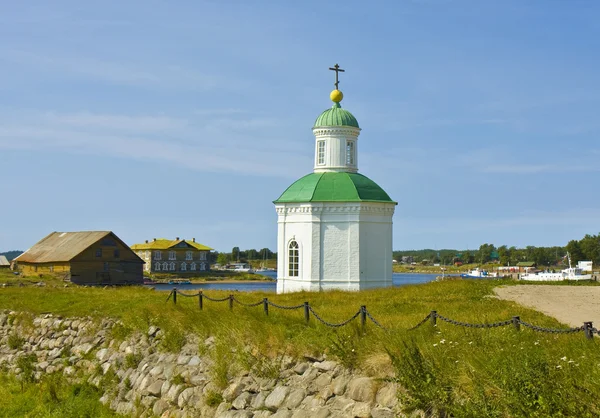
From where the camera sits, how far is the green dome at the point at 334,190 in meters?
27.0

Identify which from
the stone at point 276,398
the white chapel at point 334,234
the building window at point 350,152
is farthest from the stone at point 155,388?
the building window at point 350,152

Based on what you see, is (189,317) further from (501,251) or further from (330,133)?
(501,251)

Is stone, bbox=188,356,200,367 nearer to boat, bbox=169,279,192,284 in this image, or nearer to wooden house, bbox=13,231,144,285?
wooden house, bbox=13,231,144,285

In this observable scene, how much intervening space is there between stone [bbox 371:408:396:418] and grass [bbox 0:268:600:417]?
34cm

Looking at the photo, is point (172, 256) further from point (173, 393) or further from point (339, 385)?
point (339, 385)

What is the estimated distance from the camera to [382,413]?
9.70m

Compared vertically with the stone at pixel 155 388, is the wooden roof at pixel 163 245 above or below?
above

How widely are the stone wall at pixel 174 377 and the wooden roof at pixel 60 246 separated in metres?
33.2

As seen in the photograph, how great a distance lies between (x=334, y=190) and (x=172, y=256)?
74003mm

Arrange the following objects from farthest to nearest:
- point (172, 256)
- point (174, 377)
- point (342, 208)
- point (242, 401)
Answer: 1. point (172, 256)
2. point (342, 208)
3. point (174, 377)
4. point (242, 401)

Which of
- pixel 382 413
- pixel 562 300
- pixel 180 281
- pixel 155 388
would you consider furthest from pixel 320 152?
pixel 180 281

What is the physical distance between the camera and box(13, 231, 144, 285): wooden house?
178ft

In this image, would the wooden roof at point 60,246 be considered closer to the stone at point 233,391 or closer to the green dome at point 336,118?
the green dome at point 336,118

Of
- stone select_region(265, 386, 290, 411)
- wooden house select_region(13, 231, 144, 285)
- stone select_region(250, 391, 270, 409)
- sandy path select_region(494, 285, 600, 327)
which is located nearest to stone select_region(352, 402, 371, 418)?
stone select_region(265, 386, 290, 411)
